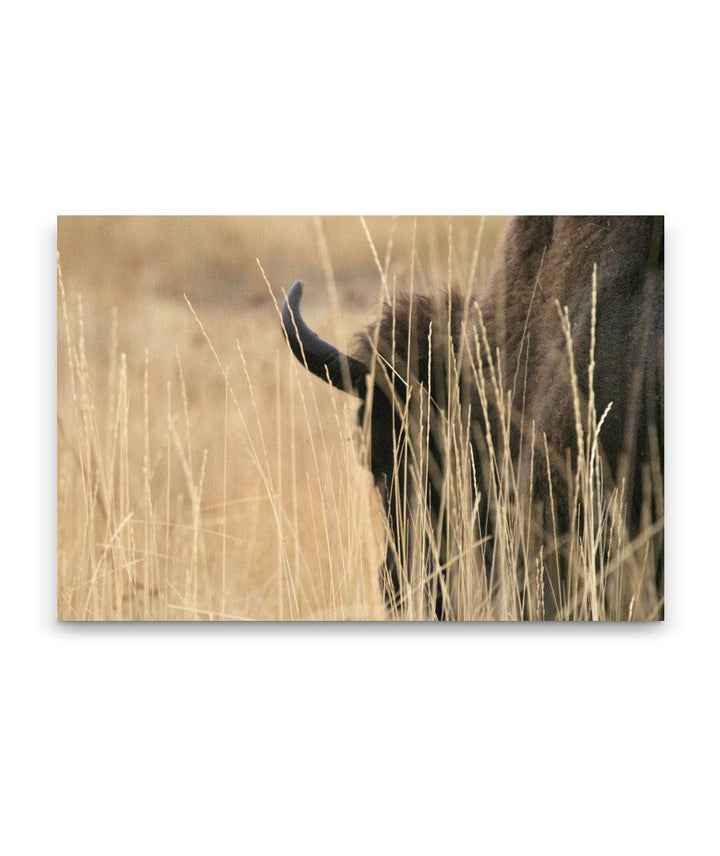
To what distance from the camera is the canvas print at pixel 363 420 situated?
2480 millimetres

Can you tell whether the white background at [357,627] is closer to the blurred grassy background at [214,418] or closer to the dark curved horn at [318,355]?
the blurred grassy background at [214,418]

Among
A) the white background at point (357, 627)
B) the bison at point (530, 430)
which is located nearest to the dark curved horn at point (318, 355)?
the bison at point (530, 430)

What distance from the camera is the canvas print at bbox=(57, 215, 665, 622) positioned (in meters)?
2.48

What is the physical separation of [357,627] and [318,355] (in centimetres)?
68

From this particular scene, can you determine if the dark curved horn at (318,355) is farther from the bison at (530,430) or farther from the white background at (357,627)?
the white background at (357,627)

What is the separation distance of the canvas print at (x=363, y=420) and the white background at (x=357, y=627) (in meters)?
0.07

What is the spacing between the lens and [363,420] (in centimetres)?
251

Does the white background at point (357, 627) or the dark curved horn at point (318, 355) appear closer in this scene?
the dark curved horn at point (318, 355)

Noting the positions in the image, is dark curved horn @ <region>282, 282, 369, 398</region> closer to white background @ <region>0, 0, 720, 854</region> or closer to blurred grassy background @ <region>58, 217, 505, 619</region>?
blurred grassy background @ <region>58, 217, 505, 619</region>

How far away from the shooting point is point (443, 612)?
97.9 inches

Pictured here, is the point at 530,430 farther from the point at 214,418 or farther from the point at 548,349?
the point at 214,418
